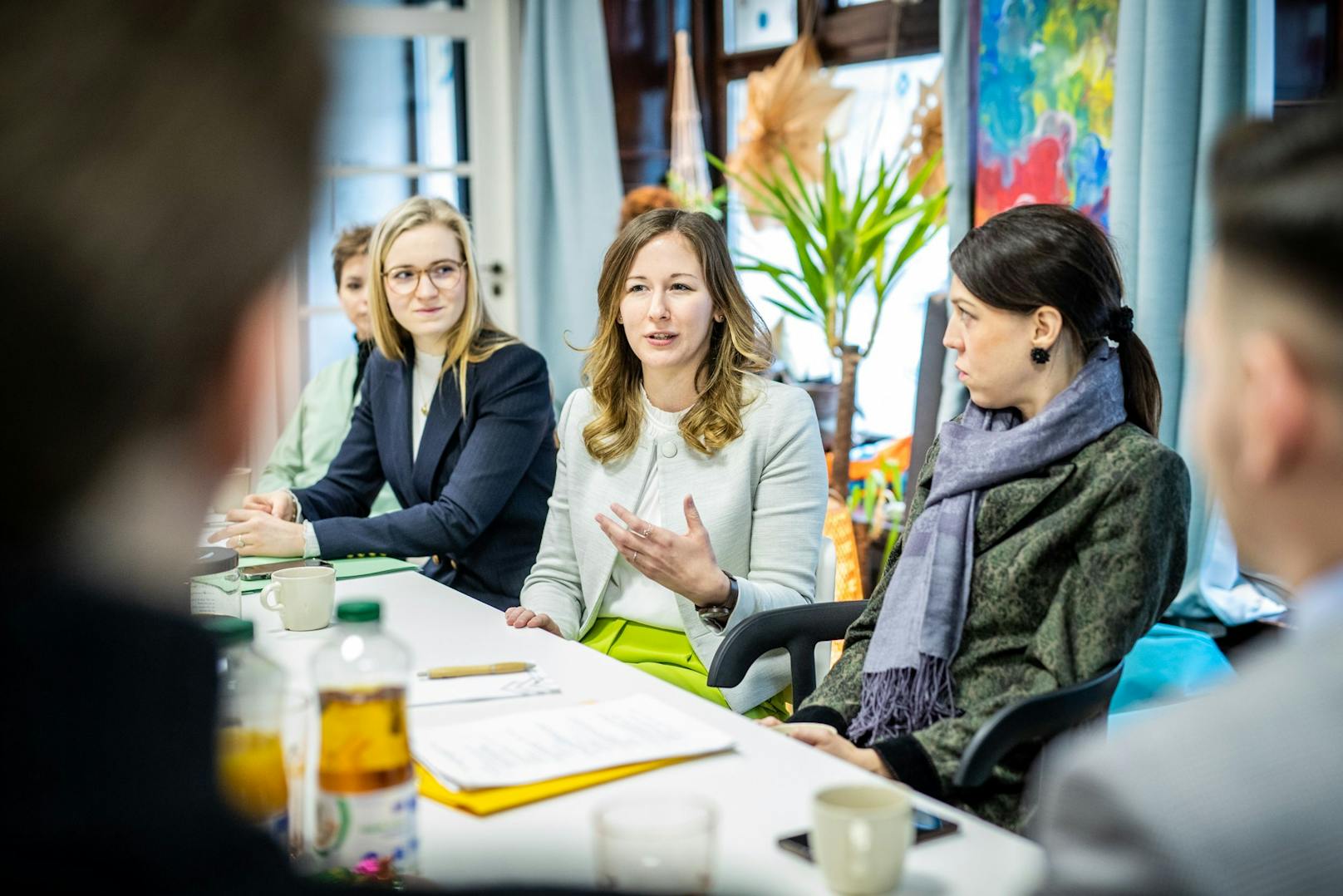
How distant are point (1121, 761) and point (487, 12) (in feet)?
16.2

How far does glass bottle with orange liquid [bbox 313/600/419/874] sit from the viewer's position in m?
0.94

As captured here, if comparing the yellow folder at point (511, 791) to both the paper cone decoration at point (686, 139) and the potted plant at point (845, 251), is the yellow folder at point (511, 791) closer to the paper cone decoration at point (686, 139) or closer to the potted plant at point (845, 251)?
the potted plant at point (845, 251)

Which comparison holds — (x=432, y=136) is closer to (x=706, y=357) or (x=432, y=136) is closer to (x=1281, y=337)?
(x=706, y=357)

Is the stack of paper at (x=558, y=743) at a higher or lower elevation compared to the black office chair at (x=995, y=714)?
higher

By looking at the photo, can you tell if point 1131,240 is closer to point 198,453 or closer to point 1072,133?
point 1072,133

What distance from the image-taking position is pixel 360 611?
1.03m

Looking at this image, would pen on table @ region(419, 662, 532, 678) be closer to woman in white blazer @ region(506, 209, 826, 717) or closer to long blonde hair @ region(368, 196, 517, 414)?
woman in white blazer @ region(506, 209, 826, 717)

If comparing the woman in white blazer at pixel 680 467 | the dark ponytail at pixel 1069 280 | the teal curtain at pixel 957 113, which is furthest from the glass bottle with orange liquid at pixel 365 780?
the teal curtain at pixel 957 113

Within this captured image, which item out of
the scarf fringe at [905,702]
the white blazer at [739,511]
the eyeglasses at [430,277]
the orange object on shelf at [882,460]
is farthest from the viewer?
the orange object on shelf at [882,460]

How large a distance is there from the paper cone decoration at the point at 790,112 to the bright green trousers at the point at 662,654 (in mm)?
2332

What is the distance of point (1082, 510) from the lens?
65.9 inches

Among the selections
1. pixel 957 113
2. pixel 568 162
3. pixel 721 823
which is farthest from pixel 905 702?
pixel 568 162

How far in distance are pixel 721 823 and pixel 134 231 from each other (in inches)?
32.6

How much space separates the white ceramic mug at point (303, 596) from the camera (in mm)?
1839
